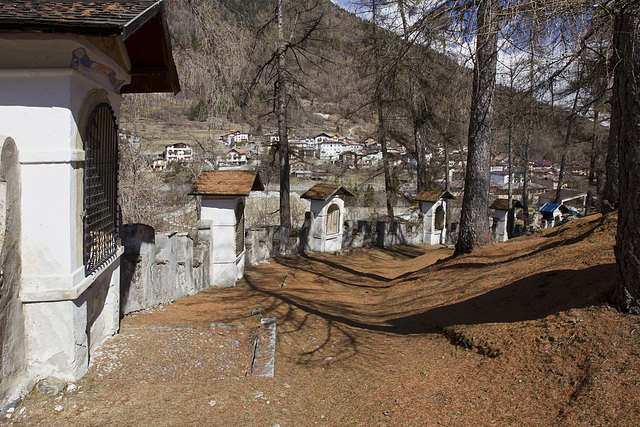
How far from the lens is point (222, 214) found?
10.4 meters

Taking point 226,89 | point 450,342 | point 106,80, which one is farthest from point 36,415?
point 226,89

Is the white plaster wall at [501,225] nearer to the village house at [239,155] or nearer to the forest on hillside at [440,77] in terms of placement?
the forest on hillside at [440,77]

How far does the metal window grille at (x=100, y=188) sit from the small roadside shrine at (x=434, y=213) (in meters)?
16.6

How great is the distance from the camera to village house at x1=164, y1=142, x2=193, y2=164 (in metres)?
18.8

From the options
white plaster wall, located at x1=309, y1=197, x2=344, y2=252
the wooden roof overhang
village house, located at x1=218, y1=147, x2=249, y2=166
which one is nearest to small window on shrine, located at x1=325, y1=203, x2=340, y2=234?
white plaster wall, located at x1=309, y1=197, x2=344, y2=252

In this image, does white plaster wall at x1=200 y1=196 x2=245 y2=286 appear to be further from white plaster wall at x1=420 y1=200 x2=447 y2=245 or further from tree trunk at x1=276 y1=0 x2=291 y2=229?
white plaster wall at x1=420 y1=200 x2=447 y2=245

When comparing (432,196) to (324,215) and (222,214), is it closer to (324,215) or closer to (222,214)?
(324,215)

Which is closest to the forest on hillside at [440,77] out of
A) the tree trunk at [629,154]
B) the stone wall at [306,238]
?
the tree trunk at [629,154]

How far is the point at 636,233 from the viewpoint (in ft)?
14.9

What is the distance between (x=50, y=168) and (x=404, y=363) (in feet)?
14.1

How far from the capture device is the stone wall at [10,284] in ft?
12.0

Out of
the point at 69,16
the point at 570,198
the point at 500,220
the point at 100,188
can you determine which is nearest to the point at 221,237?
the point at 100,188

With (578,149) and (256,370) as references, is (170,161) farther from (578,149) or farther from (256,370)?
(578,149)

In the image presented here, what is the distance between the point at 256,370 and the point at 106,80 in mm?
3563
